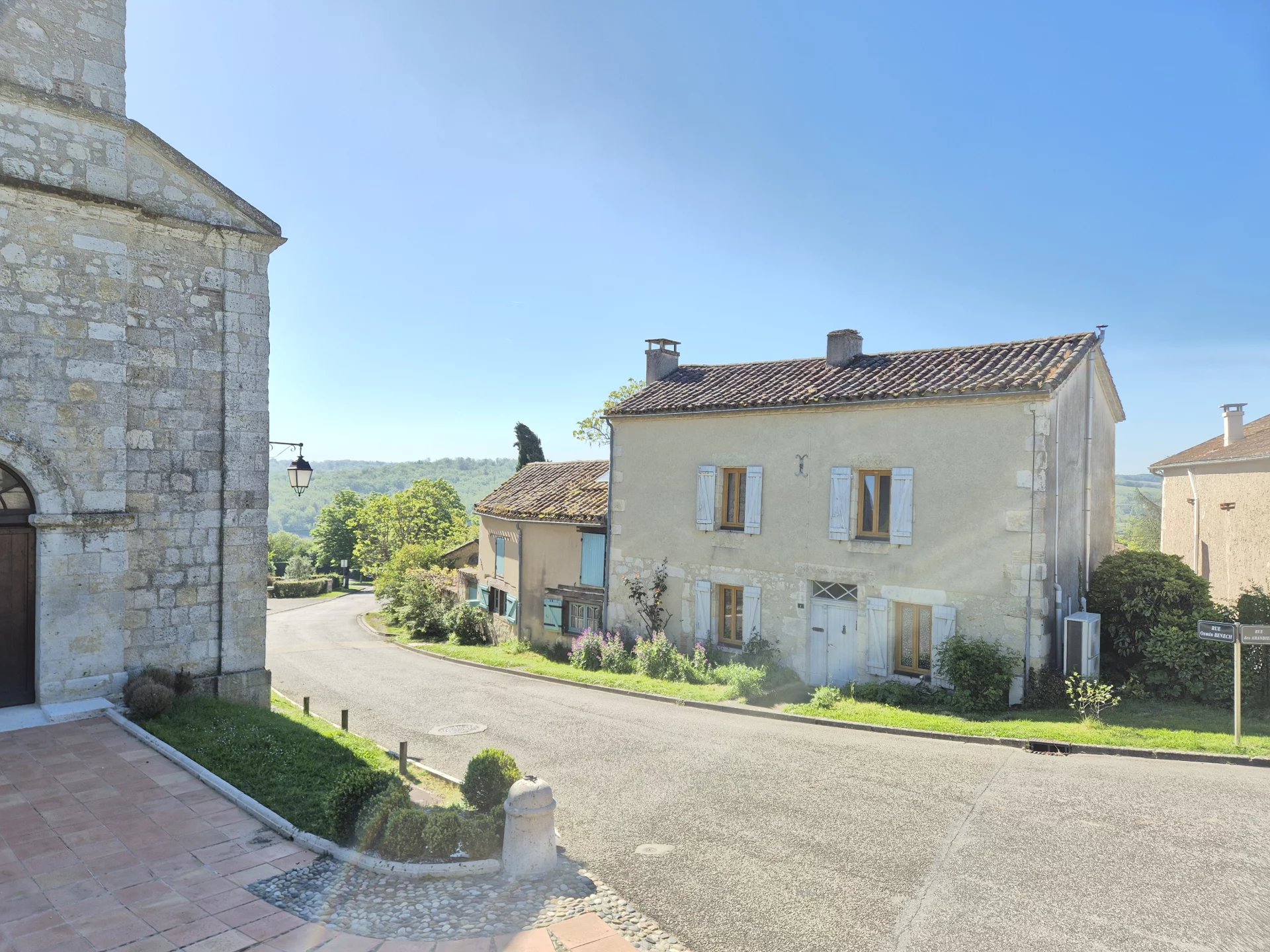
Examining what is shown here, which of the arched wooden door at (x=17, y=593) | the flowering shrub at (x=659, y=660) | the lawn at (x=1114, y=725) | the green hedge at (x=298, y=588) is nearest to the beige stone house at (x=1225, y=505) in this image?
the lawn at (x=1114, y=725)

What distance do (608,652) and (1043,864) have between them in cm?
1132

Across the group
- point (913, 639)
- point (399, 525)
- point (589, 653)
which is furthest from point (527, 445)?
point (913, 639)

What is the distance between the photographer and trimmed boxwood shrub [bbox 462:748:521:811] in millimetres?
6648

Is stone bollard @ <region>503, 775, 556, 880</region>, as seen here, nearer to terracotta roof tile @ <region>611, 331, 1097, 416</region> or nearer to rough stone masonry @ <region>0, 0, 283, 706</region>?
rough stone masonry @ <region>0, 0, 283, 706</region>

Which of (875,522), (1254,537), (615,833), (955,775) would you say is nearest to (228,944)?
(615,833)

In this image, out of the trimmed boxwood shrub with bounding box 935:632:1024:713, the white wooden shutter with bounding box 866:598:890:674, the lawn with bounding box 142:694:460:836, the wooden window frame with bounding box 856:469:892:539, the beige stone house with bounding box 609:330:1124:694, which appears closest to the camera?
the lawn with bounding box 142:694:460:836

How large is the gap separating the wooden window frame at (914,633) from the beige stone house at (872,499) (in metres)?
0.03

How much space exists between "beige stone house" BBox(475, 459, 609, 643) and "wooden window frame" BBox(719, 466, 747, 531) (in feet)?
11.9

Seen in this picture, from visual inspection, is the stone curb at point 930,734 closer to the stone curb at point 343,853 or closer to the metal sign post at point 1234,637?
the metal sign post at point 1234,637

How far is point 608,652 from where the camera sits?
1684 centimetres

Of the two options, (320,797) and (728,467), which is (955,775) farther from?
(728,467)

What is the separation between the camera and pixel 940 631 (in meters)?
12.8

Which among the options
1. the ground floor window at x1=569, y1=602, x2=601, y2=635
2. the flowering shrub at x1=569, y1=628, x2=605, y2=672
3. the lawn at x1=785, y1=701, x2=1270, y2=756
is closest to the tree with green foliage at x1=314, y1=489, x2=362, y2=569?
the ground floor window at x1=569, y1=602, x2=601, y2=635

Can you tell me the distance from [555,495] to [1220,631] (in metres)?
15.8
